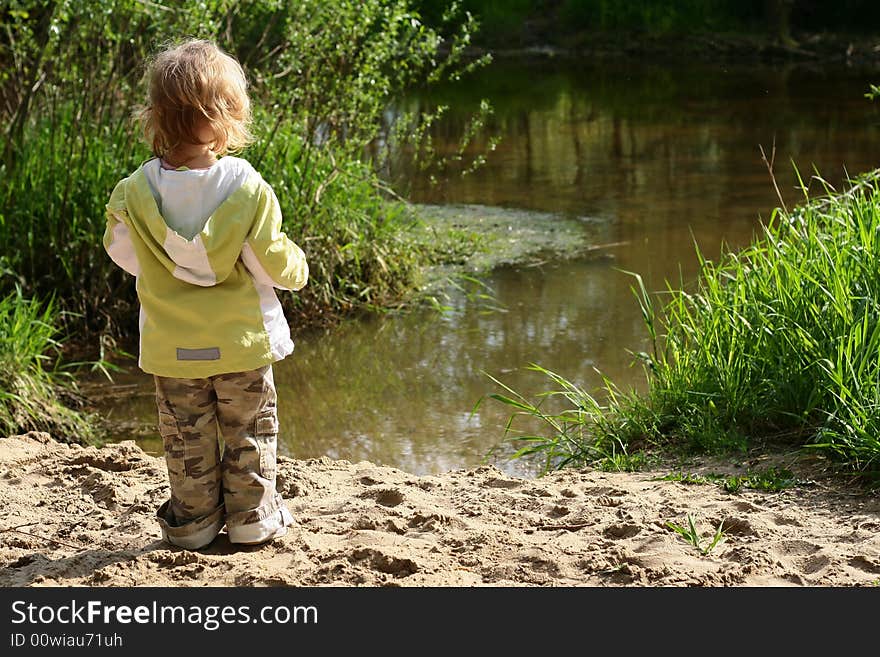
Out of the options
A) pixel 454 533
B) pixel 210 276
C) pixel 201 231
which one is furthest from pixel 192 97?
pixel 454 533

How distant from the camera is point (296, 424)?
5.39 metres

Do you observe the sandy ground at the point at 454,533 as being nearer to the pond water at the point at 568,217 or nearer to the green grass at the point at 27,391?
the green grass at the point at 27,391

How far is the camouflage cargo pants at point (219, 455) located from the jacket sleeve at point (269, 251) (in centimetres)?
26

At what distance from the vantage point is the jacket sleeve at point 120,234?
3072 millimetres

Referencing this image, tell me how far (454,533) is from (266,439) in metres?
0.59

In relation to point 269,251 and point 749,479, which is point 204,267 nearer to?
point 269,251

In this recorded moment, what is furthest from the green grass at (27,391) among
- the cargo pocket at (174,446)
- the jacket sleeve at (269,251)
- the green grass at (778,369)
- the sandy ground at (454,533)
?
the jacket sleeve at (269,251)

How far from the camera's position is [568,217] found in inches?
362

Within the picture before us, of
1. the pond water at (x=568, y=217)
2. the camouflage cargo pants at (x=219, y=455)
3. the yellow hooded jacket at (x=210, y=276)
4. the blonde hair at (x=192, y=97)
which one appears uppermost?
the blonde hair at (x=192, y=97)

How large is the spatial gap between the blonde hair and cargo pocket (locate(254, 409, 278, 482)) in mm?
721

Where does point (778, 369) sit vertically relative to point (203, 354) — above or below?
below

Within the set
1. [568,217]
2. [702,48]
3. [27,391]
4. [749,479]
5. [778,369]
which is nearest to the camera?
[749,479]

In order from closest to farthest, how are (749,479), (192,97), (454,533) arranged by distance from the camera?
1. (192,97)
2. (454,533)
3. (749,479)

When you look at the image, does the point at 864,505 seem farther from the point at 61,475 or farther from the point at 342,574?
the point at 61,475
